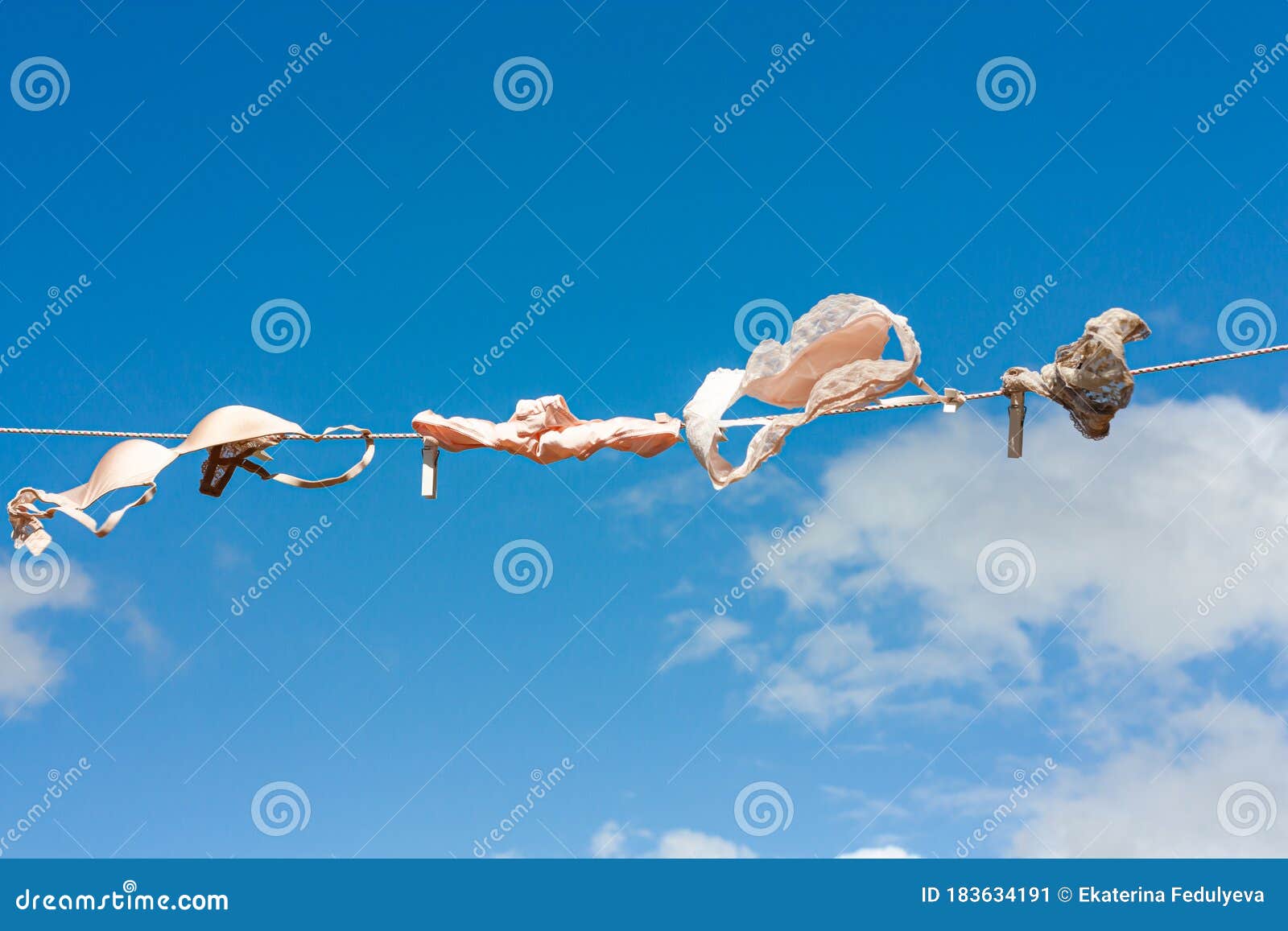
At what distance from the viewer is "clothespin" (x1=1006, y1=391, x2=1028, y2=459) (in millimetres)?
5043

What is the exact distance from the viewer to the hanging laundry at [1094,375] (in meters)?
4.79

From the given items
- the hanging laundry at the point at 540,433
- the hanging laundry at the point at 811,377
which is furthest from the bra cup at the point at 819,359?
the hanging laundry at the point at 540,433

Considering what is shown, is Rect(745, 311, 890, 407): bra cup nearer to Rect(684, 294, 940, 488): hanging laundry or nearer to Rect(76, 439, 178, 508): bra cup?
Rect(684, 294, 940, 488): hanging laundry

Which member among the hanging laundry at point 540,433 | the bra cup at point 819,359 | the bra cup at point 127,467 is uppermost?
the bra cup at point 819,359

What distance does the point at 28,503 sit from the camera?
6258mm

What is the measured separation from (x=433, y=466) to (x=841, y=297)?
6.75 ft

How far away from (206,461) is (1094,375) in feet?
13.3

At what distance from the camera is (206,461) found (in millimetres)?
6188

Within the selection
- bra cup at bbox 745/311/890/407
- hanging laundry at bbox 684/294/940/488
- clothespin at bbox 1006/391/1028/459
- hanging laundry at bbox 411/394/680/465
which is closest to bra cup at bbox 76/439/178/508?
hanging laundry at bbox 411/394/680/465

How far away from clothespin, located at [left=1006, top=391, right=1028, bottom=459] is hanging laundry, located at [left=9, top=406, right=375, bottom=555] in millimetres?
2888

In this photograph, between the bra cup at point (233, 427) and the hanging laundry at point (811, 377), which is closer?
the hanging laundry at point (811, 377)

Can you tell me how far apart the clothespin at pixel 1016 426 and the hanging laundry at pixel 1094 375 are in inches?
2.2

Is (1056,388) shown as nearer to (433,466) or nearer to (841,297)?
(841,297)

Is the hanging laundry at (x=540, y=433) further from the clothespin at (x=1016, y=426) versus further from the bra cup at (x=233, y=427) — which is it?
the clothespin at (x=1016, y=426)
